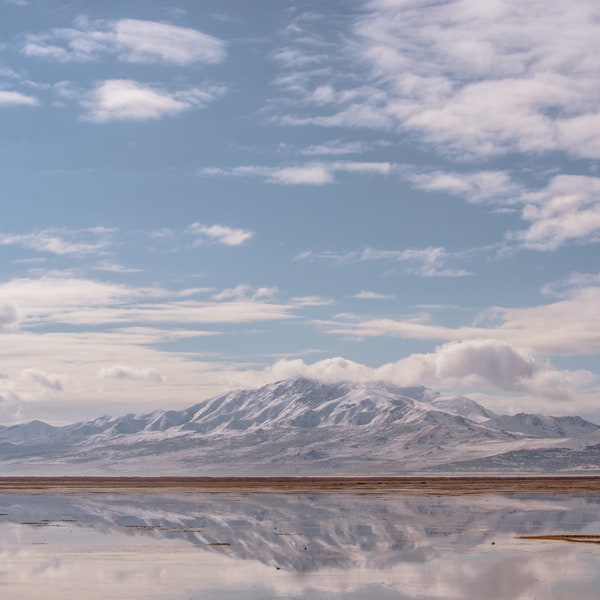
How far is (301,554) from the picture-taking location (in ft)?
163

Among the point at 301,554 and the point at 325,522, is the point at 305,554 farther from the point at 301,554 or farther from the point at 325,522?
the point at 325,522

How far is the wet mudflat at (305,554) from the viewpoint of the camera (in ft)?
124

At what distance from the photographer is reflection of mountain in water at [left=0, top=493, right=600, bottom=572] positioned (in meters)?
50.7

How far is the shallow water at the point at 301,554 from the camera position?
1483 inches

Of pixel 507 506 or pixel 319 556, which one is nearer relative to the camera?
pixel 319 556

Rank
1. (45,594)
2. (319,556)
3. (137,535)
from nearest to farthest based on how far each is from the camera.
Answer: (45,594)
(319,556)
(137,535)

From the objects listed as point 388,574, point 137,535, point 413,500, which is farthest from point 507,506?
point 388,574

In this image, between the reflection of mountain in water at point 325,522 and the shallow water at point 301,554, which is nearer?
the shallow water at point 301,554

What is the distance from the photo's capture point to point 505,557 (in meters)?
46.9

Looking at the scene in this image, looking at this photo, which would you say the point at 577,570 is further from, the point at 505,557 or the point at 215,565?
the point at 215,565

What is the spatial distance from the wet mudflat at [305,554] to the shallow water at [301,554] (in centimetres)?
8

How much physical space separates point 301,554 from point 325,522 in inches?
879

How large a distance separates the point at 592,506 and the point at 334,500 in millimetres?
31411

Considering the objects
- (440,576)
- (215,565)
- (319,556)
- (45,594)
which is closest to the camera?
(45,594)
